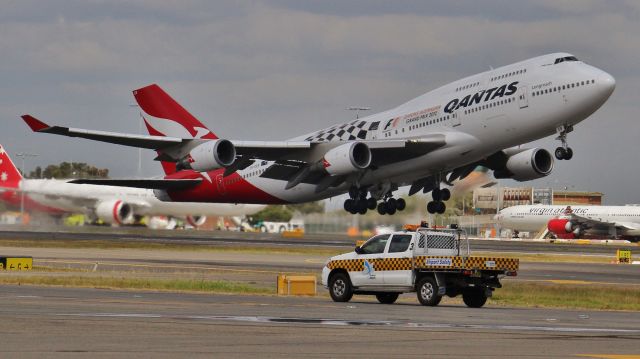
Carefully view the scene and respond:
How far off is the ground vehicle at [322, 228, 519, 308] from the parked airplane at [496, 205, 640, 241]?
96.0 m

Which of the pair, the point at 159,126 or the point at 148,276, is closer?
the point at 148,276

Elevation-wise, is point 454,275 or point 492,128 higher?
point 492,128

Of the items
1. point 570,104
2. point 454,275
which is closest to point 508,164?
point 570,104

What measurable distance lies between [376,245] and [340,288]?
175 centimetres

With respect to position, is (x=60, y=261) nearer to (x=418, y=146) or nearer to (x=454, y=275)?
(x=418, y=146)

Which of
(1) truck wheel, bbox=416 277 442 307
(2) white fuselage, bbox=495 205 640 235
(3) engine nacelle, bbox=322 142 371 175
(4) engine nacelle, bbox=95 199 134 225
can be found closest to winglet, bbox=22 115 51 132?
(3) engine nacelle, bbox=322 142 371 175

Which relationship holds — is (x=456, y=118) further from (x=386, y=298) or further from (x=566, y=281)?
(x=386, y=298)

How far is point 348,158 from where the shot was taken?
59.6 metres

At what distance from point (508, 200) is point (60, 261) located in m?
105

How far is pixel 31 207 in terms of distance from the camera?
100188 mm

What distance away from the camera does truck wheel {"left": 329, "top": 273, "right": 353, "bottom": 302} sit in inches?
1392

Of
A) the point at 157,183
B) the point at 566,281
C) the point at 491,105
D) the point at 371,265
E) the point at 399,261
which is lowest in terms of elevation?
the point at 566,281

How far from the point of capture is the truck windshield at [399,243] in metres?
34.6

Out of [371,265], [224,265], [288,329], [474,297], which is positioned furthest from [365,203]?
[288,329]
